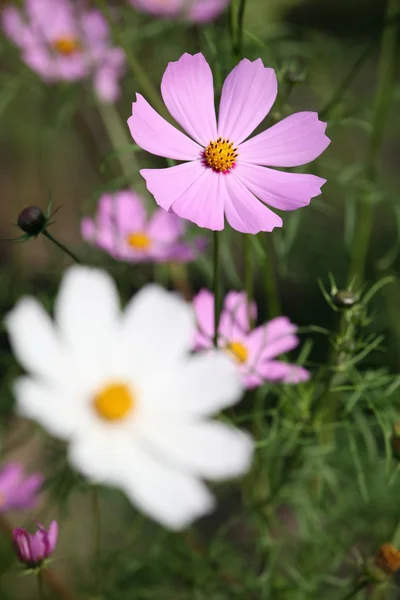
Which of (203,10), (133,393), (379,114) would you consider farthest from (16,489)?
(203,10)

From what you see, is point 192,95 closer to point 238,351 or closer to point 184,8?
point 238,351

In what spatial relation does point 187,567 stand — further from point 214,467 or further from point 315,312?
point 315,312

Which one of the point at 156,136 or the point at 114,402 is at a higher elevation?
the point at 156,136

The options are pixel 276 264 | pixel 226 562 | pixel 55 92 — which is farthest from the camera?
pixel 276 264

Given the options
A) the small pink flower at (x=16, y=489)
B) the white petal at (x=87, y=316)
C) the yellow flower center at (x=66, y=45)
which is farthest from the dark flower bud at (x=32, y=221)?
the yellow flower center at (x=66, y=45)

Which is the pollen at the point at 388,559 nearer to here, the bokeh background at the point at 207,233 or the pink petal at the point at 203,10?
the bokeh background at the point at 207,233

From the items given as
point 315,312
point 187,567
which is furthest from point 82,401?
point 315,312
